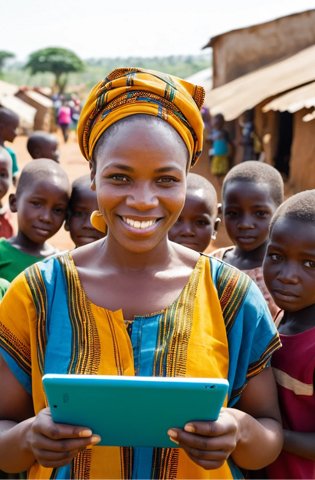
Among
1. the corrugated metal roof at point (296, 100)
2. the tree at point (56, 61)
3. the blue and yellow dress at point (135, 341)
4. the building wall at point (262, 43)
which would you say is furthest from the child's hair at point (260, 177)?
the tree at point (56, 61)

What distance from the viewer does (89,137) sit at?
1746 mm

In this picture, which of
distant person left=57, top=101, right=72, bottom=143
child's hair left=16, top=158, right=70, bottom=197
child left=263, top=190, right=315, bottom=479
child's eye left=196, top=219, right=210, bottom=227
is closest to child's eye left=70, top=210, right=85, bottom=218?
child's hair left=16, top=158, right=70, bottom=197

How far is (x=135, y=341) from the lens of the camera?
160 cm

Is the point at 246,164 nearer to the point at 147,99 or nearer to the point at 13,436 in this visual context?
the point at 147,99

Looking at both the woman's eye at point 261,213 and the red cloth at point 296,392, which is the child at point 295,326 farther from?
the woman's eye at point 261,213

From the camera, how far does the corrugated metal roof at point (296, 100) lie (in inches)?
326

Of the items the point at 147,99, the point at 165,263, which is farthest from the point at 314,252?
the point at 147,99

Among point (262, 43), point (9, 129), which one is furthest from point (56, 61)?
point (9, 129)

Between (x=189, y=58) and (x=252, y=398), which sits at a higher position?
(x=189, y=58)

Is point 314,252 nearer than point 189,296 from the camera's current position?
No

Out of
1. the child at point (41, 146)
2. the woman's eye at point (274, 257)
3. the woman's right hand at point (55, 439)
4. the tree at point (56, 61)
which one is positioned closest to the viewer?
the woman's right hand at point (55, 439)

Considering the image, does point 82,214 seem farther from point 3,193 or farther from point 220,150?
point 220,150

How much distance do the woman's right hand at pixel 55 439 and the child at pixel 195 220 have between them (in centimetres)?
189

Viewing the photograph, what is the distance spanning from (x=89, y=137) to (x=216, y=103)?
11.1 metres
